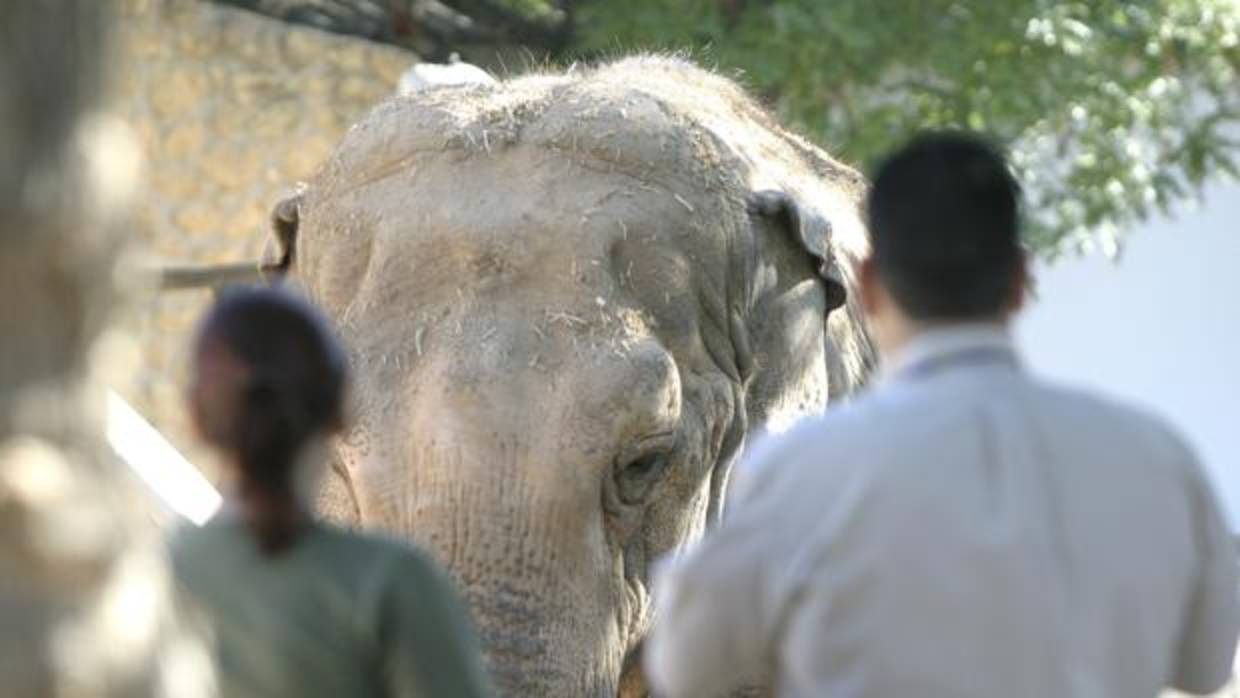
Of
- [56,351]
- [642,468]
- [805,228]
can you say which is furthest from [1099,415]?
[805,228]

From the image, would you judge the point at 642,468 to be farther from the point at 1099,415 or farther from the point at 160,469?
the point at 1099,415

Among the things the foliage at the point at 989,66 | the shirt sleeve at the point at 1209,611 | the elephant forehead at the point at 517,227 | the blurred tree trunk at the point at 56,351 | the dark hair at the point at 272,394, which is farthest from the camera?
the foliage at the point at 989,66

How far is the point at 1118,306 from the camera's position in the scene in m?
21.7

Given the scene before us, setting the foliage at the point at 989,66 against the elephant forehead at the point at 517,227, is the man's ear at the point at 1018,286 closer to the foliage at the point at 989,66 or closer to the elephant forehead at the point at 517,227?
the elephant forehead at the point at 517,227

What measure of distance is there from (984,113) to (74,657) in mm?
12967

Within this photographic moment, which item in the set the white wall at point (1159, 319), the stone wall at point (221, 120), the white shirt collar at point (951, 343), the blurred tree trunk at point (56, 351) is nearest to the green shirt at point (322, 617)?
the blurred tree trunk at point (56, 351)

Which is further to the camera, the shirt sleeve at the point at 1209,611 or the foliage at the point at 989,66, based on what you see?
the foliage at the point at 989,66

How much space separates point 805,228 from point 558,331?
1.09m

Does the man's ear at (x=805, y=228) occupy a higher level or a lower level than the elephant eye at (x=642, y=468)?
higher

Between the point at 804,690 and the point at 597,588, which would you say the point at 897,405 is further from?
the point at 597,588

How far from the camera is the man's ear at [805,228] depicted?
1060 centimetres

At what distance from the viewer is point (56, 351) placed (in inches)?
175

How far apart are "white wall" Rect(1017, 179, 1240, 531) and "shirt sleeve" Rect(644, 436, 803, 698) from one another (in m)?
16.3

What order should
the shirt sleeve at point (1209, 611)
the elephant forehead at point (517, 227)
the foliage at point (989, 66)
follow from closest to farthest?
the shirt sleeve at point (1209, 611) < the elephant forehead at point (517, 227) < the foliage at point (989, 66)
